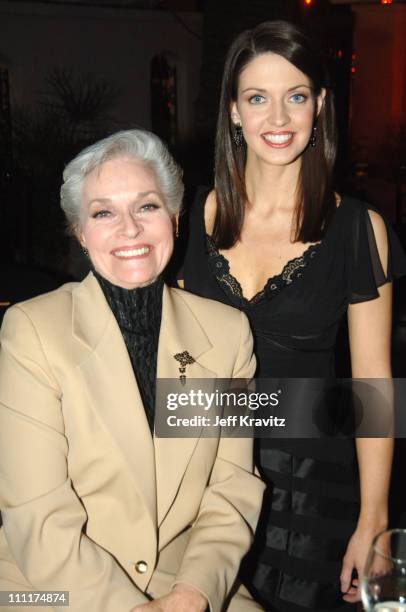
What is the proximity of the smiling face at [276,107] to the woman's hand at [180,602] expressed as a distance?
4.18 feet

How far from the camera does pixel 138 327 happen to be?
202 centimetres

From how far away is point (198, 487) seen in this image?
77.2 inches

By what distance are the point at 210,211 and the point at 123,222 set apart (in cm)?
70

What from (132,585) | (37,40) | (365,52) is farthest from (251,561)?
(365,52)

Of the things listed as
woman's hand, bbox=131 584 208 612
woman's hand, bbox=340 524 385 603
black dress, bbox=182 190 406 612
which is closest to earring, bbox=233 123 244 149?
black dress, bbox=182 190 406 612

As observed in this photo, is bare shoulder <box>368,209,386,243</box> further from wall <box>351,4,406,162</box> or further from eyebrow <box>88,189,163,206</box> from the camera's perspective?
wall <box>351,4,406,162</box>

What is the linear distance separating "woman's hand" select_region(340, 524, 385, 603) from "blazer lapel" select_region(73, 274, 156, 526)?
27.0 inches

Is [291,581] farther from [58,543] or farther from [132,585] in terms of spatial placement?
[58,543]

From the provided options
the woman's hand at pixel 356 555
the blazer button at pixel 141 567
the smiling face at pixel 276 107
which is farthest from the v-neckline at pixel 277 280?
the blazer button at pixel 141 567

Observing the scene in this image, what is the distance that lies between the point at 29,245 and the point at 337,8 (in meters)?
10.0

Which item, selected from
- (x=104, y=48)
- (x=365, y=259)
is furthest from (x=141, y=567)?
(x=104, y=48)

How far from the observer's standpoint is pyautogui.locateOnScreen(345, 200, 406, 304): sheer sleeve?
2258 millimetres

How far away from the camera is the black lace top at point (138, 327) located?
6.56 feet

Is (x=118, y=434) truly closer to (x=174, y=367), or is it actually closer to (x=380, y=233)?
(x=174, y=367)
